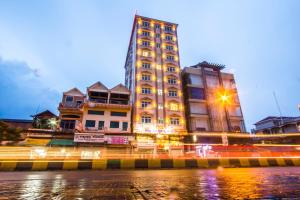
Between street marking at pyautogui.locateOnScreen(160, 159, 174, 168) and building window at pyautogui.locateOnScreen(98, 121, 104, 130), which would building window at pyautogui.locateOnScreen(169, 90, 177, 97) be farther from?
street marking at pyautogui.locateOnScreen(160, 159, 174, 168)

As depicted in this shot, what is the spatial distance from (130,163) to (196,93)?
27754 mm

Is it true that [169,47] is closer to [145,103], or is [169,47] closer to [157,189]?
[145,103]

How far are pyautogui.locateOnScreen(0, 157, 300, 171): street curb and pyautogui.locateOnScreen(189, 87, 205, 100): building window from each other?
23.2 metres

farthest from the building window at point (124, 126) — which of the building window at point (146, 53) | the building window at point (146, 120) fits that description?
the building window at point (146, 53)

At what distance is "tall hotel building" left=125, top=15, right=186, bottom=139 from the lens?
100.0 ft

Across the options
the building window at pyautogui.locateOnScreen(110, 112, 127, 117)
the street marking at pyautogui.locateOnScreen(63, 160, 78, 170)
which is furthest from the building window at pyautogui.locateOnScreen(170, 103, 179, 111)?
the street marking at pyautogui.locateOnScreen(63, 160, 78, 170)

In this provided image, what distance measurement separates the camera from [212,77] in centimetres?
3853

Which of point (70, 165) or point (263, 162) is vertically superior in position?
point (70, 165)

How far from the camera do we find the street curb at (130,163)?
31.4ft

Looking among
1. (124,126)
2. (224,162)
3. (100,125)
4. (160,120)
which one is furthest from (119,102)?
(224,162)

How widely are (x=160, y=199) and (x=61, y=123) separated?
29992 millimetres

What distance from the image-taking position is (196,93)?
3547 cm

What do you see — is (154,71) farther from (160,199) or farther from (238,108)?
(160,199)

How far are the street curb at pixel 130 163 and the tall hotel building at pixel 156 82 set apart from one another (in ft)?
57.9
